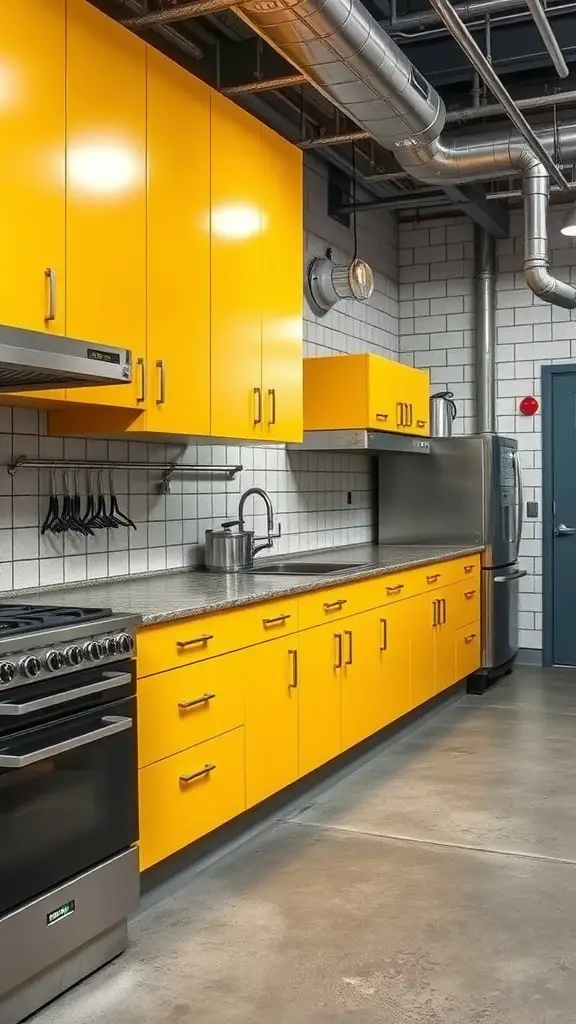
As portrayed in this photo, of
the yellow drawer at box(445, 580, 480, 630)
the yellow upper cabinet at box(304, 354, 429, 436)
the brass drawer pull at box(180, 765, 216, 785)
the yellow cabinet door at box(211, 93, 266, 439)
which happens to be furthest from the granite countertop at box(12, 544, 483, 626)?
the yellow upper cabinet at box(304, 354, 429, 436)

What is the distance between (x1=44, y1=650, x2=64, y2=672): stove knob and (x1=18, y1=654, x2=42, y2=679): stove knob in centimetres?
3

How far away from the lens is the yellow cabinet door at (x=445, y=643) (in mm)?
5422

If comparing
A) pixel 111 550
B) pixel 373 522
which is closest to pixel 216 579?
pixel 111 550

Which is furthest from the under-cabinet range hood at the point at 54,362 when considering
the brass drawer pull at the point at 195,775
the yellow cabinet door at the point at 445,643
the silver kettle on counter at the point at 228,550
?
the yellow cabinet door at the point at 445,643

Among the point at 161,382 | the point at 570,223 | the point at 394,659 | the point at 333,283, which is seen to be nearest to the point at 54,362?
the point at 161,382

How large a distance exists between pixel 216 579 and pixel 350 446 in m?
1.59

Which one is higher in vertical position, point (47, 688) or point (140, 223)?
point (140, 223)

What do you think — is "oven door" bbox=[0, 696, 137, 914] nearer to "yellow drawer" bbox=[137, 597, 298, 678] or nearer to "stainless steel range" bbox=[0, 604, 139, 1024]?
"stainless steel range" bbox=[0, 604, 139, 1024]

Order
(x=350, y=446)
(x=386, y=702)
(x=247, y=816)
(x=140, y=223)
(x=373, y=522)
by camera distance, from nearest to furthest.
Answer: (x=140, y=223)
(x=247, y=816)
(x=386, y=702)
(x=350, y=446)
(x=373, y=522)

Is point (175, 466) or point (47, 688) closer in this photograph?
point (47, 688)

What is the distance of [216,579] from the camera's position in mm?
4004

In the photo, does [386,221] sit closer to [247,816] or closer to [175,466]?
[175,466]

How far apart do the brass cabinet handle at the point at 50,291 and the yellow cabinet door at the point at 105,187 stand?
3.5 inches

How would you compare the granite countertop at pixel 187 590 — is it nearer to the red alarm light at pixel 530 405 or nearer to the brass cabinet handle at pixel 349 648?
the brass cabinet handle at pixel 349 648
